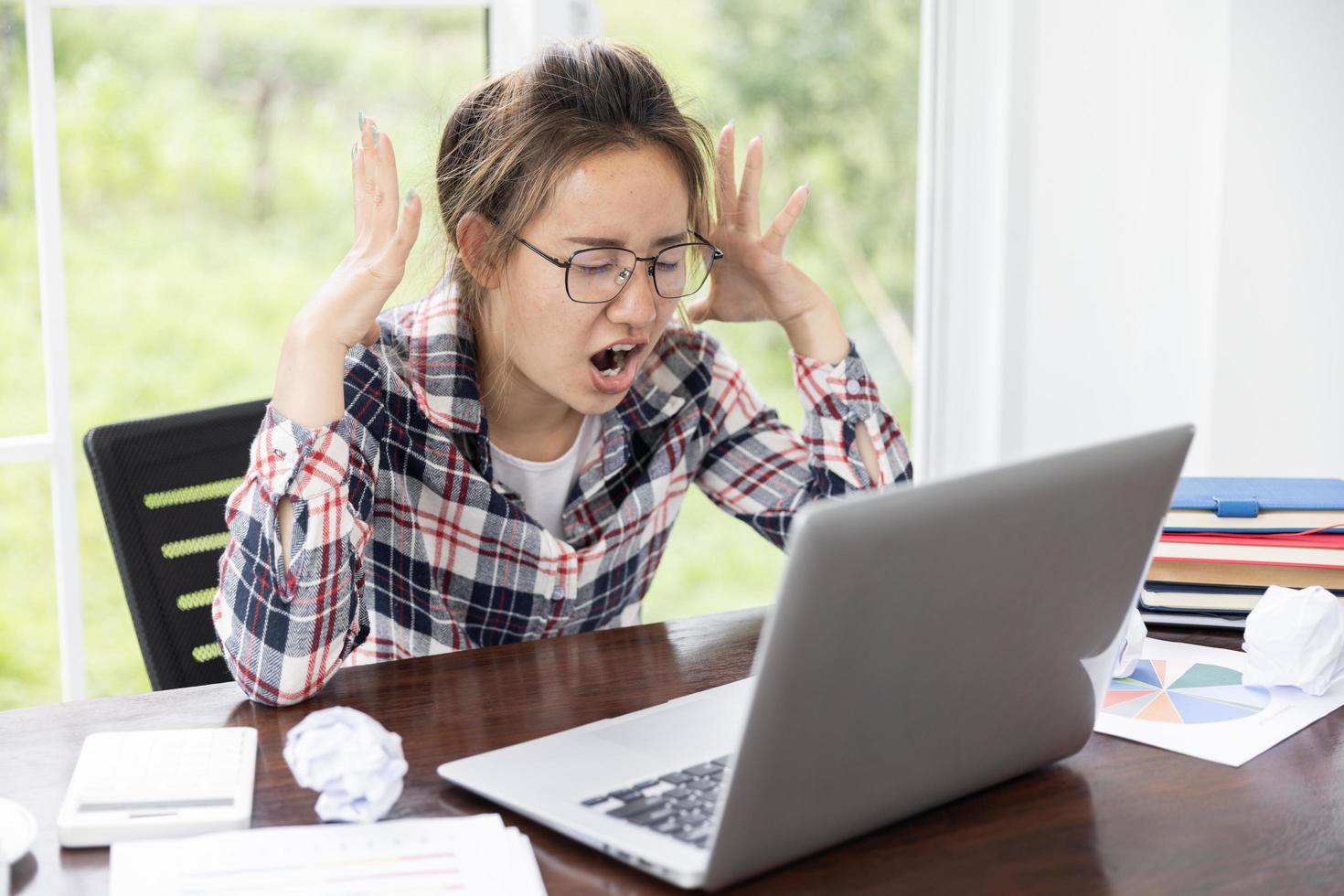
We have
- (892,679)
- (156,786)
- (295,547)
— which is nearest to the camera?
(892,679)

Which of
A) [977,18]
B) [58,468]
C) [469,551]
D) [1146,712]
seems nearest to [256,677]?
[469,551]

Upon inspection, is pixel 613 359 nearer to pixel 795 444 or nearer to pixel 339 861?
pixel 795 444

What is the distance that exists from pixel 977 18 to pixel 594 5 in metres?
0.74

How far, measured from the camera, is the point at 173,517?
4.39ft

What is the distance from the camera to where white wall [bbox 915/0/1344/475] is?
2.19 meters

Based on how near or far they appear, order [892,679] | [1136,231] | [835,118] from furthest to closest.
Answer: [835,118], [1136,231], [892,679]

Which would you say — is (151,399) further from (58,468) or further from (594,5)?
(594,5)

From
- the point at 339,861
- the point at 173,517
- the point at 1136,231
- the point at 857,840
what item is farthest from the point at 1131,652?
the point at 1136,231

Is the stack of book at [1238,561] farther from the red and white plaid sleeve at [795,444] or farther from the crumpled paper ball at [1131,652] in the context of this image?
the red and white plaid sleeve at [795,444]

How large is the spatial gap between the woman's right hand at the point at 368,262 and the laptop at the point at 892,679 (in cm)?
46

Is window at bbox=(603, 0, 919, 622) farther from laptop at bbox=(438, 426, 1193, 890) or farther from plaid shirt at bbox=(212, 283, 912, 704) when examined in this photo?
laptop at bbox=(438, 426, 1193, 890)

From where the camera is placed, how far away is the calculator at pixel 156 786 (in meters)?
0.79

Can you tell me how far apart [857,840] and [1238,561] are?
62cm

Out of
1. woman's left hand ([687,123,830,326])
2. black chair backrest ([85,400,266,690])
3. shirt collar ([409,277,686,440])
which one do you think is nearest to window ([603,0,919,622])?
woman's left hand ([687,123,830,326])
